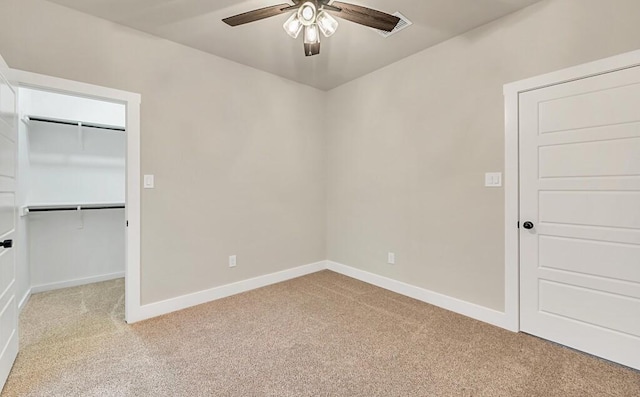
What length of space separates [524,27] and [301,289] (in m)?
3.25

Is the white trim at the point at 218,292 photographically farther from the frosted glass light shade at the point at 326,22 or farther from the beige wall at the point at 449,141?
the frosted glass light shade at the point at 326,22

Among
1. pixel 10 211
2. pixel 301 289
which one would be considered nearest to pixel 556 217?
pixel 301 289

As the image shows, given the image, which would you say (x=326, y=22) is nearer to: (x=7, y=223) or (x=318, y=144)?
(x=318, y=144)

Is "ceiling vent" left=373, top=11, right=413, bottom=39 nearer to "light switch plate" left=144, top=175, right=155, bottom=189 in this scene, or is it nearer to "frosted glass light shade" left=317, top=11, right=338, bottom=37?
"frosted glass light shade" left=317, top=11, right=338, bottom=37

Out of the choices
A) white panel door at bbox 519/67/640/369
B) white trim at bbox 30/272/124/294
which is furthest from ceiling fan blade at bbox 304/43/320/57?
white trim at bbox 30/272/124/294

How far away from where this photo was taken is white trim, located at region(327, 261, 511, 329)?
248cm

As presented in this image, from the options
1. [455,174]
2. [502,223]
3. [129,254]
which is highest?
[455,174]

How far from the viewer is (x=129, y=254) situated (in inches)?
99.9

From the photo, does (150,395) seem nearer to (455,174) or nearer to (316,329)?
(316,329)

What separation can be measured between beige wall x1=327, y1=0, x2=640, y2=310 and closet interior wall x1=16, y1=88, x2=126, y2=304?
3052mm

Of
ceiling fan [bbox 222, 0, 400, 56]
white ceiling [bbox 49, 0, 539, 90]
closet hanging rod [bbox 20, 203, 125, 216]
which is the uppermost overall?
white ceiling [bbox 49, 0, 539, 90]

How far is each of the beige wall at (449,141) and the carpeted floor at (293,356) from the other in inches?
22.6

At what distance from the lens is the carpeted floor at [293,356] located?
1.71 meters

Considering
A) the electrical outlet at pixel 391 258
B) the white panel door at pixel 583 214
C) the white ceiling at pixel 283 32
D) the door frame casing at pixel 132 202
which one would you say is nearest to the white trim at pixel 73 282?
the door frame casing at pixel 132 202
